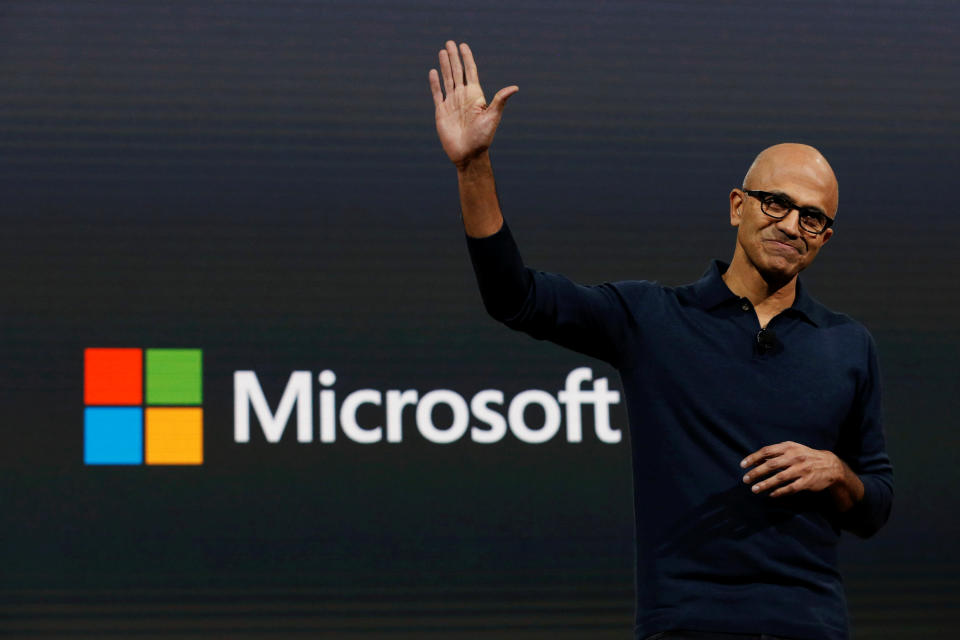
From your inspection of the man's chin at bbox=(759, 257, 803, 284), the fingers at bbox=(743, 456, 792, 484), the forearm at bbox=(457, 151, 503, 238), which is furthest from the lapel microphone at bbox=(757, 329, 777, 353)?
the forearm at bbox=(457, 151, 503, 238)

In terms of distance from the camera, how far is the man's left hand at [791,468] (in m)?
1.37

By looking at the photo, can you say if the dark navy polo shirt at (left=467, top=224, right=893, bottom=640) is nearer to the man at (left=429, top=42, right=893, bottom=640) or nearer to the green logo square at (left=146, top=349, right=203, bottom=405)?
the man at (left=429, top=42, right=893, bottom=640)

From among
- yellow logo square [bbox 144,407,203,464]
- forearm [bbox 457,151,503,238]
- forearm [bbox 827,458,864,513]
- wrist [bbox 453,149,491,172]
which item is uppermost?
wrist [bbox 453,149,491,172]

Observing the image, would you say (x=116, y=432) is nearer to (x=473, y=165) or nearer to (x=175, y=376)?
(x=175, y=376)

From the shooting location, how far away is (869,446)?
1594 millimetres

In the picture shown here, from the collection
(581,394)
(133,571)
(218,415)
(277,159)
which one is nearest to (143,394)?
(218,415)

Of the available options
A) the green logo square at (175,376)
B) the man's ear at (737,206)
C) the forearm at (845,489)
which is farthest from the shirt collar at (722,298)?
the green logo square at (175,376)

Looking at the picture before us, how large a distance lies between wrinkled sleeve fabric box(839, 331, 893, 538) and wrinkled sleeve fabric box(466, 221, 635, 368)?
0.34m

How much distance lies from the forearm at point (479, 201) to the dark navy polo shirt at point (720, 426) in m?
0.02

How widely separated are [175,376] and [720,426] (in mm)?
1968

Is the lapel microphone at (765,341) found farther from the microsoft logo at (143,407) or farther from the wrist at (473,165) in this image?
the microsoft logo at (143,407)

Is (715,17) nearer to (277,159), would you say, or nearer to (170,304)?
(277,159)

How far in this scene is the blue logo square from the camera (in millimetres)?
3041

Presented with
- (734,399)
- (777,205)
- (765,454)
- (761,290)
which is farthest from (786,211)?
(765,454)
